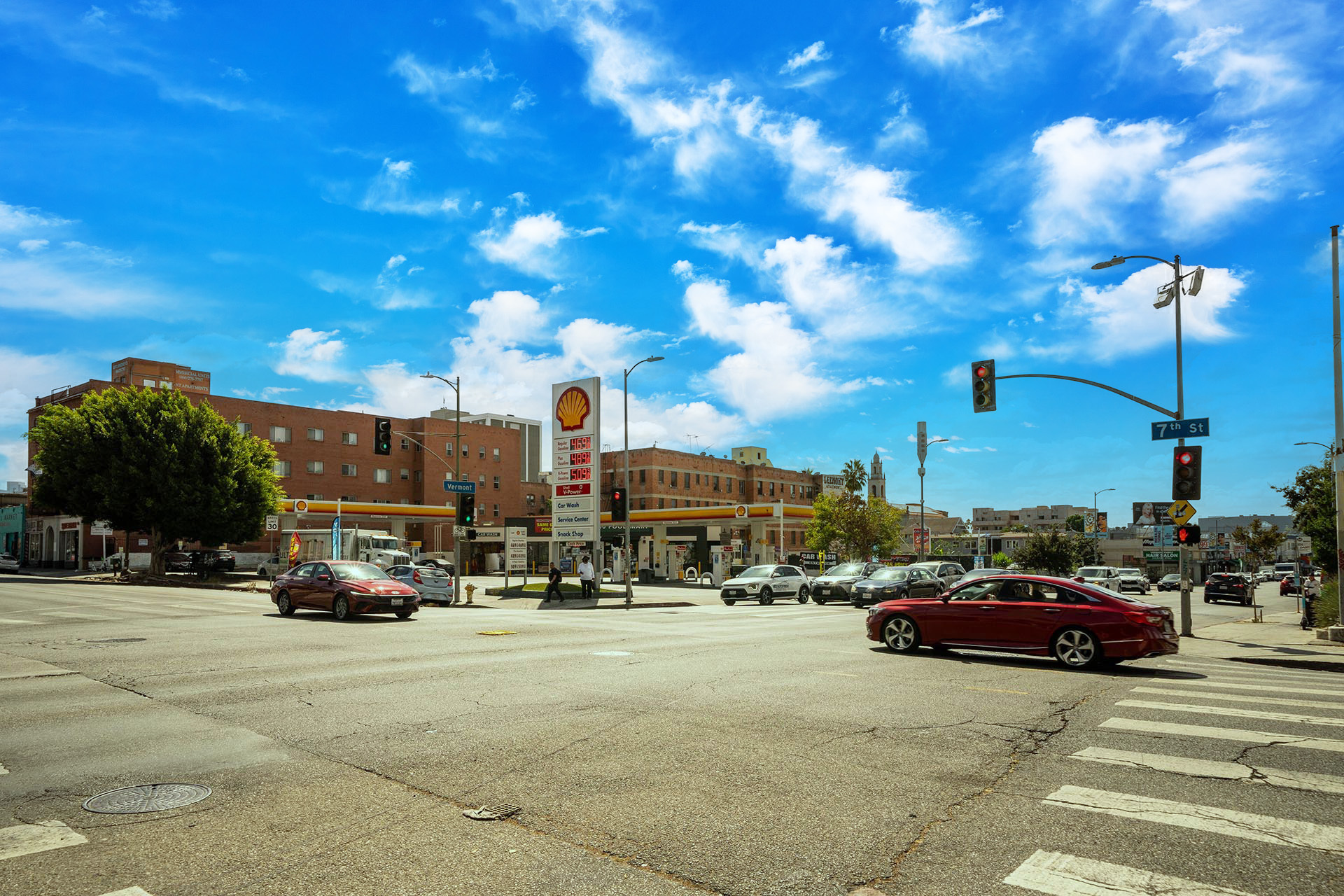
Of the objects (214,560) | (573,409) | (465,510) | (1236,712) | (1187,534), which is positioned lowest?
(214,560)

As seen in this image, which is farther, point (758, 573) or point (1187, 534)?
point (758, 573)

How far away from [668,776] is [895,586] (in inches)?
1005

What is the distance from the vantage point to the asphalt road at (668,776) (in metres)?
4.67

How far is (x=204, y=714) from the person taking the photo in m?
9.04

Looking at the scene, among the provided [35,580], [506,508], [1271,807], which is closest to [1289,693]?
[1271,807]

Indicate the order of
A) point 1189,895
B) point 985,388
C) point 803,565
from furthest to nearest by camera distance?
point 803,565
point 985,388
point 1189,895

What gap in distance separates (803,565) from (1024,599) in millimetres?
51289

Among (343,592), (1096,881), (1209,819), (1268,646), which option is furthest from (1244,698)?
(343,592)

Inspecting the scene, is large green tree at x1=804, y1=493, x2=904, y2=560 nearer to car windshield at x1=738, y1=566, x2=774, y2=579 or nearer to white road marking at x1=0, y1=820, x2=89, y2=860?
car windshield at x1=738, y1=566, x2=774, y2=579

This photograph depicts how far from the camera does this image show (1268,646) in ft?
58.9

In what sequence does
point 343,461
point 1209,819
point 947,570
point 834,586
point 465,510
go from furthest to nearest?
point 343,461 → point 947,570 → point 834,586 → point 465,510 → point 1209,819

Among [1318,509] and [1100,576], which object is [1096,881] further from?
[1100,576]

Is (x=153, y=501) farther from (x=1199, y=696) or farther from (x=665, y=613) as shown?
(x=1199, y=696)

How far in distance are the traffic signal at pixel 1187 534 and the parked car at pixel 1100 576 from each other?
87.5 ft
